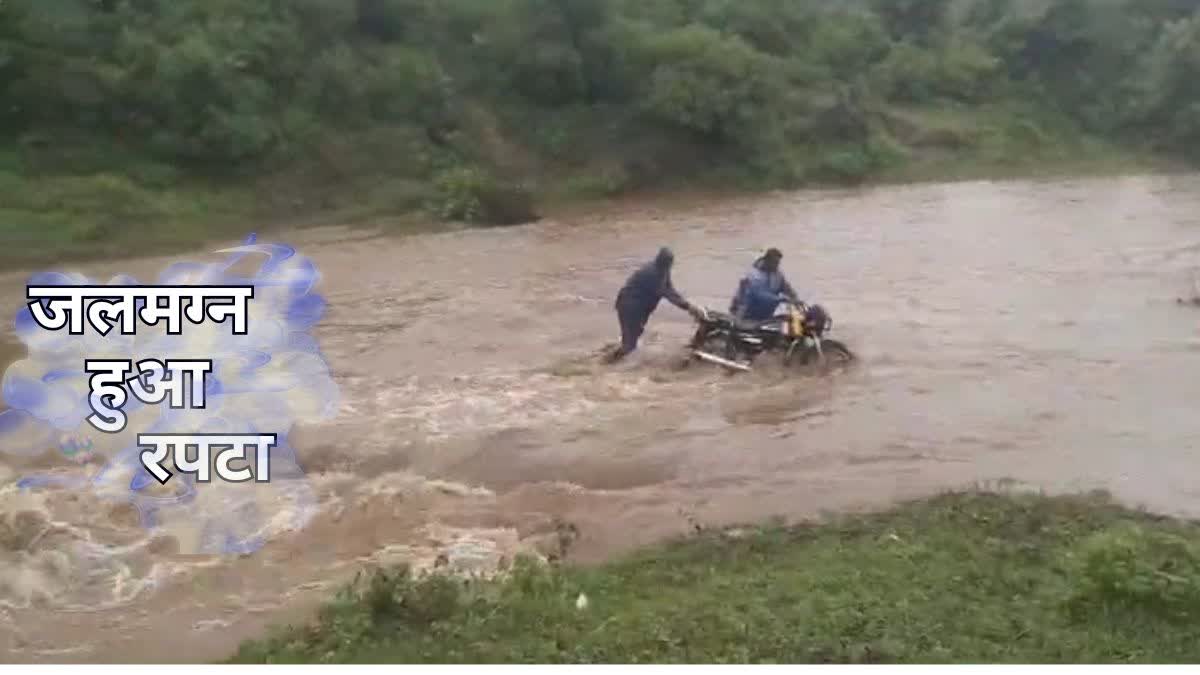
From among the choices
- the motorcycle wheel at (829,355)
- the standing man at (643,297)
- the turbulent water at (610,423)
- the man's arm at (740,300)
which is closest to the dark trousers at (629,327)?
the standing man at (643,297)

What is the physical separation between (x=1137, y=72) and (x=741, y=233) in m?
17.2

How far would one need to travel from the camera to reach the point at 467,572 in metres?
7.53

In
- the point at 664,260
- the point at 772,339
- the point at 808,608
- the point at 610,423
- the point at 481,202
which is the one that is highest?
the point at 481,202

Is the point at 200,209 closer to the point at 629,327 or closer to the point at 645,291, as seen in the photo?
the point at 629,327

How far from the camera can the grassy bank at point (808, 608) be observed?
605cm

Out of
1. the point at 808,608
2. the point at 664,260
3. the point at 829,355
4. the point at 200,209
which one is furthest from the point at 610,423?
the point at 200,209

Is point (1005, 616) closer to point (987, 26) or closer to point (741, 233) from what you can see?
point (741, 233)

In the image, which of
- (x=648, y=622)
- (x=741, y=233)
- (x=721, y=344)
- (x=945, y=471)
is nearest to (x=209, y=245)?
(x=741, y=233)

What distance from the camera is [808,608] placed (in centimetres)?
646

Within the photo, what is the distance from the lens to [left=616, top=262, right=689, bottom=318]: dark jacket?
1173 centimetres

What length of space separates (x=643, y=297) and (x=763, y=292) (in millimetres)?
1047

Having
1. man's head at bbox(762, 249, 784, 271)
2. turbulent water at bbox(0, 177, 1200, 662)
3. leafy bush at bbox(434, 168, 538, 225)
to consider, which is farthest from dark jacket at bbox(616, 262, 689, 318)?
leafy bush at bbox(434, 168, 538, 225)

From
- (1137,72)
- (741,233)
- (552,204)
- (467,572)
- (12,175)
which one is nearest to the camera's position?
(467,572)

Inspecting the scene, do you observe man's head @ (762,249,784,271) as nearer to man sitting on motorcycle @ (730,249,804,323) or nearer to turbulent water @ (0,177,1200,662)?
man sitting on motorcycle @ (730,249,804,323)
